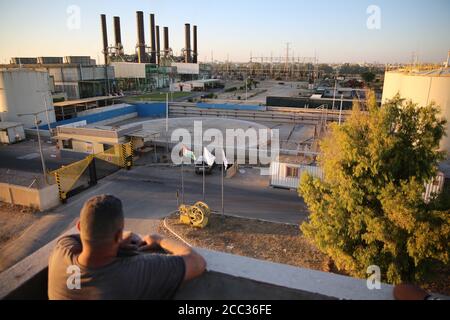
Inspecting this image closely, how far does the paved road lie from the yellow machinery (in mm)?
1232

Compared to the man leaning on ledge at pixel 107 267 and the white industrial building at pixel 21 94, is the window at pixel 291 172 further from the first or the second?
the white industrial building at pixel 21 94

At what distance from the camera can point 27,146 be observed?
2589 cm

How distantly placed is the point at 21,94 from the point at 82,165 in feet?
62.3

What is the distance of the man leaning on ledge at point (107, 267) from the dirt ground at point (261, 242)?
8422 millimetres

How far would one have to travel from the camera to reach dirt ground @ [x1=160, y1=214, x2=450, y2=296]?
10359 millimetres

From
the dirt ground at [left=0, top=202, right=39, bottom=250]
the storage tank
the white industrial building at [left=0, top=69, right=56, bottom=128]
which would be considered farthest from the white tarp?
the dirt ground at [left=0, top=202, right=39, bottom=250]

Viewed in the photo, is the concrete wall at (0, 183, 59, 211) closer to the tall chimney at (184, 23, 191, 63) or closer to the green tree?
the green tree

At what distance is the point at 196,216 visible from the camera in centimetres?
1280

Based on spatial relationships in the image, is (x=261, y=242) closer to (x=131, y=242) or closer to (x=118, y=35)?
(x=131, y=242)

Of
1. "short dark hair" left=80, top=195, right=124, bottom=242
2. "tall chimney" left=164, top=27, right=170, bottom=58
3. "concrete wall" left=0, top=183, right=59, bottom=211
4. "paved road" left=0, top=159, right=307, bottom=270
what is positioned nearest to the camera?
"short dark hair" left=80, top=195, right=124, bottom=242

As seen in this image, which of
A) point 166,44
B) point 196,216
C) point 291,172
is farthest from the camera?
point 166,44

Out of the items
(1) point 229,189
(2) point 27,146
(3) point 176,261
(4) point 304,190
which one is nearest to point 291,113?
(1) point 229,189

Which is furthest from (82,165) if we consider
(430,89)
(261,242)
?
(430,89)
